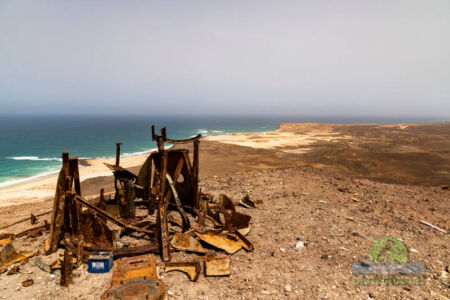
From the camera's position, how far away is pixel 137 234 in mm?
7902

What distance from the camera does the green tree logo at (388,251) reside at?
673 cm

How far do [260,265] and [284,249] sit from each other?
44.7 inches

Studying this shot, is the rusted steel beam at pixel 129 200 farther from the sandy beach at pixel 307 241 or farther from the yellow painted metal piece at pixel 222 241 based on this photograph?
the yellow painted metal piece at pixel 222 241

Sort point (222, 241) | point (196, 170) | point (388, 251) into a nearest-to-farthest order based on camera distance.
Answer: point (388, 251), point (222, 241), point (196, 170)

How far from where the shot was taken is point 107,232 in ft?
22.5

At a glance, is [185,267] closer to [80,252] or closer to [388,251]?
[80,252]

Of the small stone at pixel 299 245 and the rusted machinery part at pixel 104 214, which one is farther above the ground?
the rusted machinery part at pixel 104 214

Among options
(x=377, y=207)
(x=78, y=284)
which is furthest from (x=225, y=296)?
(x=377, y=207)

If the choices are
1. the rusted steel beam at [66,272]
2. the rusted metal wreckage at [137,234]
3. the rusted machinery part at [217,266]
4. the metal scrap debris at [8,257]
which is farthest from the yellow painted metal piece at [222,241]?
the metal scrap debris at [8,257]

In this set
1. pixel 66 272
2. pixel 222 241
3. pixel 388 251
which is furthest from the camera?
pixel 222 241

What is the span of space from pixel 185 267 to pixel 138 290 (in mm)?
1343

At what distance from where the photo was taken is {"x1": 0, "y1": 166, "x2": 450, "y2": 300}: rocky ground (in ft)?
17.7

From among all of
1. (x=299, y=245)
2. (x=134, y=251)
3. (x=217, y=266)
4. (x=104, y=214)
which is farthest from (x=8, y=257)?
(x=299, y=245)

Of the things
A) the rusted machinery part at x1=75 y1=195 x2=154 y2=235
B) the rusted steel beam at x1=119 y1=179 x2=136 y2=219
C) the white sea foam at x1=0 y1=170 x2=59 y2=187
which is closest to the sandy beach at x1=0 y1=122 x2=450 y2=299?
the rusted machinery part at x1=75 y1=195 x2=154 y2=235
